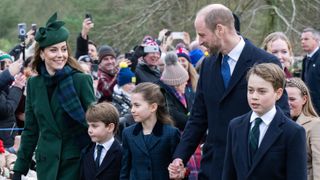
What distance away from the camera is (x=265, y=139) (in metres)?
5.33

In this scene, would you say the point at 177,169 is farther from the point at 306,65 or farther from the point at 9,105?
the point at 306,65

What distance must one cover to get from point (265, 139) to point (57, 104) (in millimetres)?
2281

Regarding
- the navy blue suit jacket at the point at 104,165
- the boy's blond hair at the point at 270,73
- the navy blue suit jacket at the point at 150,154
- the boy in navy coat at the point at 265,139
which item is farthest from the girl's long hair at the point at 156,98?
the boy's blond hair at the point at 270,73

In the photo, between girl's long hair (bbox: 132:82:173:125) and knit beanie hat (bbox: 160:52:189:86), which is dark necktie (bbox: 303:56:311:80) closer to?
knit beanie hat (bbox: 160:52:189:86)

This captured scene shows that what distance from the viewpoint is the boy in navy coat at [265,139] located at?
529 centimetres

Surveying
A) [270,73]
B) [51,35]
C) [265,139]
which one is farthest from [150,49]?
[265,139]

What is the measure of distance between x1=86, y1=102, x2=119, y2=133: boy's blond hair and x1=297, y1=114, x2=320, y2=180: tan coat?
173 cm

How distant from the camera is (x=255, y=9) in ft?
66.4

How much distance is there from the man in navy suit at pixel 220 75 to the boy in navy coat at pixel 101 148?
1.31m

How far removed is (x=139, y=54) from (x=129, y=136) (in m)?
4.64

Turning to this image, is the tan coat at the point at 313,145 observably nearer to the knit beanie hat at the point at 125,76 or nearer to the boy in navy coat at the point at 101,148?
the boy in navy coat at the point at 101,148

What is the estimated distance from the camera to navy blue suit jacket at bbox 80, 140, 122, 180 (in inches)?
280

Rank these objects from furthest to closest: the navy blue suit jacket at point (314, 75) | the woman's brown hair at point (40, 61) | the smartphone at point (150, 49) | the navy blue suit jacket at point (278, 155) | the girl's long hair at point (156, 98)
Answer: the navy blue suit jacket at point (314, 75), the smartphone at point (150, 49), the girl's long hair at point (156, 98), the woman's brown hair at point (40, 61), the navy blue suit jacket at point (278, 155)

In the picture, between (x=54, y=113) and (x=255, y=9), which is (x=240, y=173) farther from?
(x=255, y=9)
